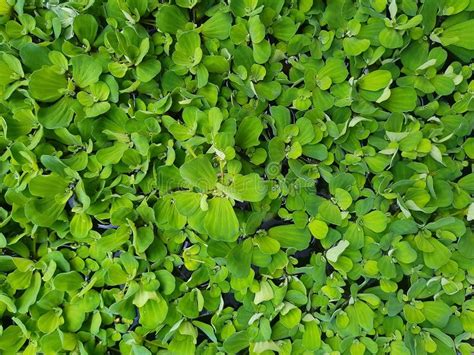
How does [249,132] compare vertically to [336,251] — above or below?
above

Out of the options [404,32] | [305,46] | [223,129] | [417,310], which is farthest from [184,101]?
[417,310]

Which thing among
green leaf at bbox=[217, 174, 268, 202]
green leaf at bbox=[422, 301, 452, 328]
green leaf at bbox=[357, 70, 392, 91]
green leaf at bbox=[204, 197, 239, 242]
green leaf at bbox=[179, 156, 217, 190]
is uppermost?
green leaf at bbox=[357, 70, 392, 91]

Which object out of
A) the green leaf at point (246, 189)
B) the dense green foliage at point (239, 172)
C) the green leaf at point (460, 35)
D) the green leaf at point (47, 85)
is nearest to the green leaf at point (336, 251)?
the dense green foliage at point (239, 172)

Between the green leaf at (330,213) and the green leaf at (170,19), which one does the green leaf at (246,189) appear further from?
the green leaf at (170,19)

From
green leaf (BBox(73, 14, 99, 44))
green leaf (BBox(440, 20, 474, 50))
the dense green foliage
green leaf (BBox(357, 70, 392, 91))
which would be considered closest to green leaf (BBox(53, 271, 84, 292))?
the dense green foliage

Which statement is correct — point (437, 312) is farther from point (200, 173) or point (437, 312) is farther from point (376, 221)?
point (200, 173)

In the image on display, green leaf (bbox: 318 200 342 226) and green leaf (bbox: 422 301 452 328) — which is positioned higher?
green leaf (bbox: 318 200 342 226)

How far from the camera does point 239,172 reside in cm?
59

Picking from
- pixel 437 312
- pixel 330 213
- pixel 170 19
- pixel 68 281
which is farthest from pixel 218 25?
pixel 437 312

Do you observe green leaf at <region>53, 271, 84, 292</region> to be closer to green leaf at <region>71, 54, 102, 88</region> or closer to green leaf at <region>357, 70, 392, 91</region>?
green leaf at <region>71, 54, 102, 88</region>

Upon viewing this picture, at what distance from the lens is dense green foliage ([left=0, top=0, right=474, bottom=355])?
603 millimetres

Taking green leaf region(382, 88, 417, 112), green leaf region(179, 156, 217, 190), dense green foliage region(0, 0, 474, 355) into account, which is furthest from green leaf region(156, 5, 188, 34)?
green leaf region(382, 88, 417, 112)

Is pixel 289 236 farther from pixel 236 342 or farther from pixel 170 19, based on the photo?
pixel 170 19

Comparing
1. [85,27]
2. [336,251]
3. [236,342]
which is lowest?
[236,342]
